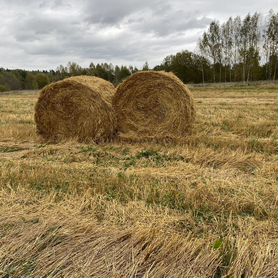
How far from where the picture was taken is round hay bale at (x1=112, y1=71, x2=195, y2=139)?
928 cm

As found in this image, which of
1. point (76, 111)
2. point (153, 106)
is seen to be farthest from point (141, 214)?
point (76, 111)

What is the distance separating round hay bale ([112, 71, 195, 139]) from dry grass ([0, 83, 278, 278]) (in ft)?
5.85

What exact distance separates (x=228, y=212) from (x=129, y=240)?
4.39 feet

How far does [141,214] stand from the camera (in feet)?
Result: 13.5

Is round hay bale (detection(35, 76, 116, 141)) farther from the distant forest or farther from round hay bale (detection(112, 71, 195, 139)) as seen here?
the distant forest

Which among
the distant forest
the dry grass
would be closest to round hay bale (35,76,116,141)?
the dry grass

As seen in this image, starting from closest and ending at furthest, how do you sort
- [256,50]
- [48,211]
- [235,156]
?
1. [48,211]
2. [235,156]
3. [256,50]

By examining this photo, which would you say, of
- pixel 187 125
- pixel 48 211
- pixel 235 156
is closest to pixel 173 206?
pixel 48 211

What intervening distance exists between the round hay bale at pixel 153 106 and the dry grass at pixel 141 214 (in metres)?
1.78

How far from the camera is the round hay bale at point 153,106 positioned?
928 centimetres

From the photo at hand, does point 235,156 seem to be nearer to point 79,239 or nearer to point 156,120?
point 156,120

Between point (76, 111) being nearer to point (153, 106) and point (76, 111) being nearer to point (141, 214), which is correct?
point (153, 106)

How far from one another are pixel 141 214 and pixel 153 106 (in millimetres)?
5695

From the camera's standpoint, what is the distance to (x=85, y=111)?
31.0ft
